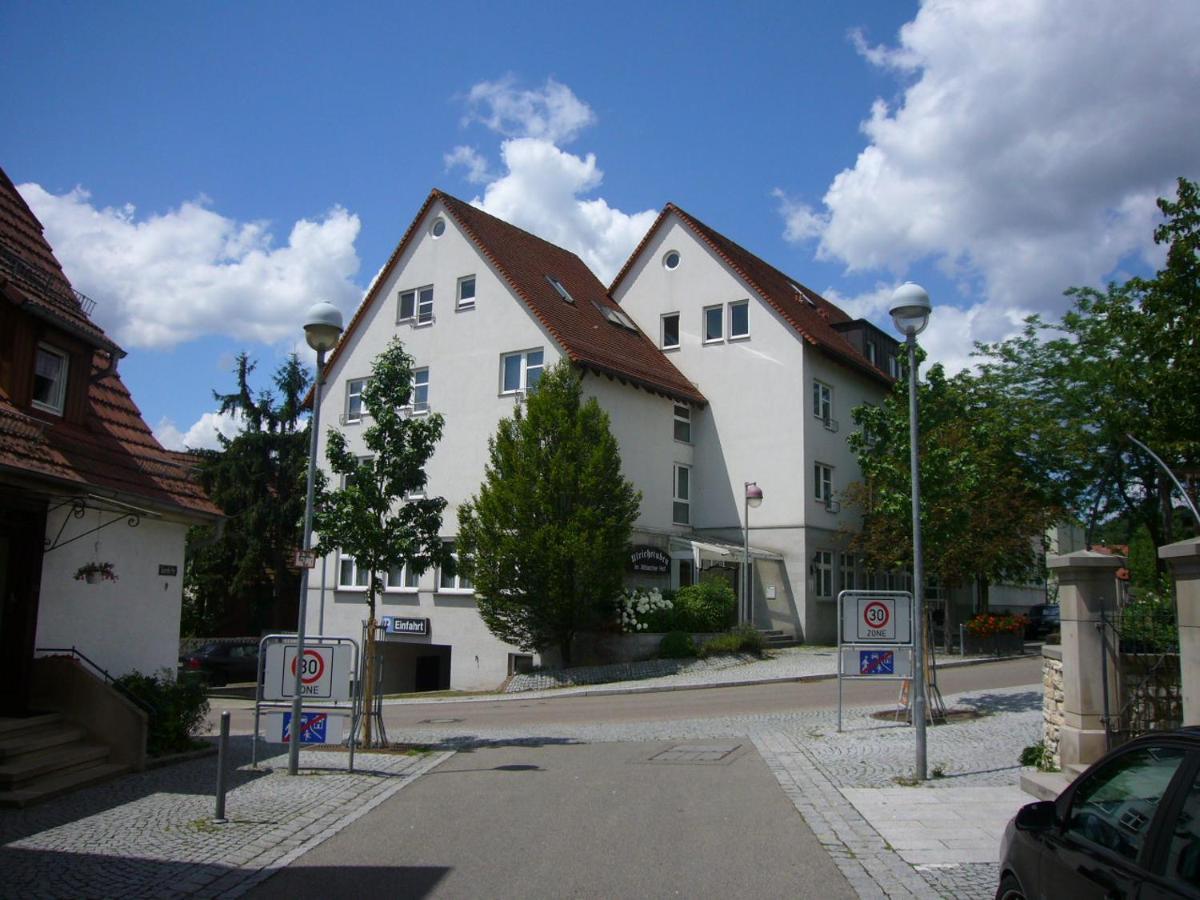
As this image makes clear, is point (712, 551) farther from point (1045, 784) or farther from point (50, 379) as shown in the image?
point (1045, 784)

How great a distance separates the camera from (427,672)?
34750 mm

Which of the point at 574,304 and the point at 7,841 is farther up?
the point at 574,304

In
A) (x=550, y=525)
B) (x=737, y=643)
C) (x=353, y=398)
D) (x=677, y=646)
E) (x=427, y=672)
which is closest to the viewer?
(x=550, y=525)

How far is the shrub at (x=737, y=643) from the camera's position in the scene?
27.1 m

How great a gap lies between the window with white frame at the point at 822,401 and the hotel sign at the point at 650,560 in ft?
25.5

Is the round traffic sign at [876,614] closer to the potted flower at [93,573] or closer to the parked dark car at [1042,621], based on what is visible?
the potted flower at [93,573]

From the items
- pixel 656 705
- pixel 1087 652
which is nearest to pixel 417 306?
pixel 656 705

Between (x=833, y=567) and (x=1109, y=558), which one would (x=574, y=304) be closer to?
(x=833, y=567)

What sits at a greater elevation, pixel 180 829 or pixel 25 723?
pixel 25 723

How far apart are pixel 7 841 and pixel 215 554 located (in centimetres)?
3201

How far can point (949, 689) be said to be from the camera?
20.2 metres

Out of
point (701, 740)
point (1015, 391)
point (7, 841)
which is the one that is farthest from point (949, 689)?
point (1015, 391)

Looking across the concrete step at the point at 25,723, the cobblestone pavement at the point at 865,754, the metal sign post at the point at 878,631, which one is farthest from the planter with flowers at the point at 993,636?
the concrete step at the point at 25,723

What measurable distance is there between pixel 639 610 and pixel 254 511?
16836mm
